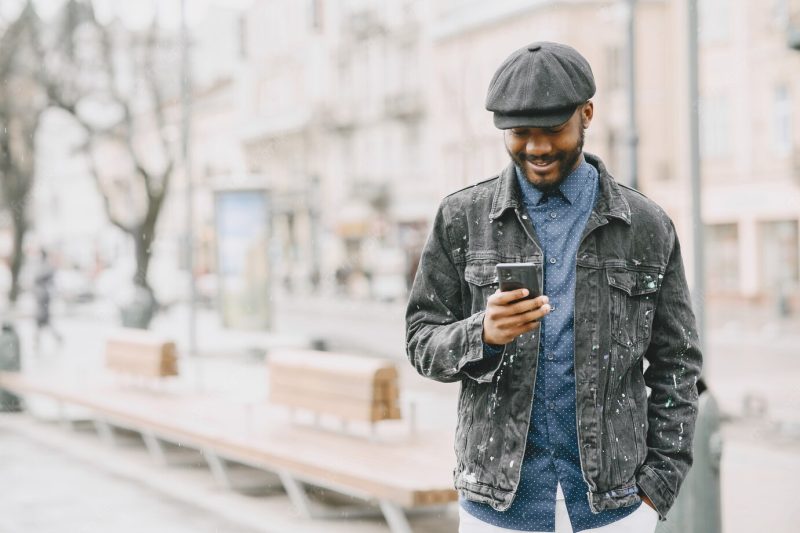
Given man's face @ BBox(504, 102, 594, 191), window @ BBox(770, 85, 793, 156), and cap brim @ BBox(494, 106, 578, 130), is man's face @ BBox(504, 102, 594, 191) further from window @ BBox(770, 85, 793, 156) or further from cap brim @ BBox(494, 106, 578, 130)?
window @ BBox(770, 85, 793, 156)

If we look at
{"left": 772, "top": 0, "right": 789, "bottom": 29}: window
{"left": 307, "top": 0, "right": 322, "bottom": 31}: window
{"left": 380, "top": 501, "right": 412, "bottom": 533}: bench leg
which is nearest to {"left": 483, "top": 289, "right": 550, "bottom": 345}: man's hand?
{"left": 380, "top": 501, "right": 412, "bottom": 533}: bench leg

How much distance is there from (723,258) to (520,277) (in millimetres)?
32950

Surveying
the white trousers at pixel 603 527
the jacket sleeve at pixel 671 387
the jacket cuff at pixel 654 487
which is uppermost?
the jacket sleeve at pixel 671 387

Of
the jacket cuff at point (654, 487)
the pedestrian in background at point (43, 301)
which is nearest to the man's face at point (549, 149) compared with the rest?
the jacket cuff at point (654, 487)

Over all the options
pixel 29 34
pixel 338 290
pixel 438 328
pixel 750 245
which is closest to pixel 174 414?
pixel 438 328

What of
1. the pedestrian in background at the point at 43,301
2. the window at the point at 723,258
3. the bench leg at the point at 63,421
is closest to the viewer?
the bench leg at the point at 63,421

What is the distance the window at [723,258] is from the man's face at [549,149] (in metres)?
31.8

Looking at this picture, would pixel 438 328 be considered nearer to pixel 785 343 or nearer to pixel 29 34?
pixel 785 343

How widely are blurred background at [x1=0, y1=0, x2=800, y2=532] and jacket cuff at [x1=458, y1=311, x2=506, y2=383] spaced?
4.53m

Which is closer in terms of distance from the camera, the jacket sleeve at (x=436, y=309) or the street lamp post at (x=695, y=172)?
the jacket sleeve at (x=436, y=309)

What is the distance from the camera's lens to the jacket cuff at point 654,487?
2543 mm

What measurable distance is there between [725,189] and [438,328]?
32.8m

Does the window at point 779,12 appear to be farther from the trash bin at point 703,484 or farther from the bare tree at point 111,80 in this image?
the trash bin at point 703,484

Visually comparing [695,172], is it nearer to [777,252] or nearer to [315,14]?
[777,252]
